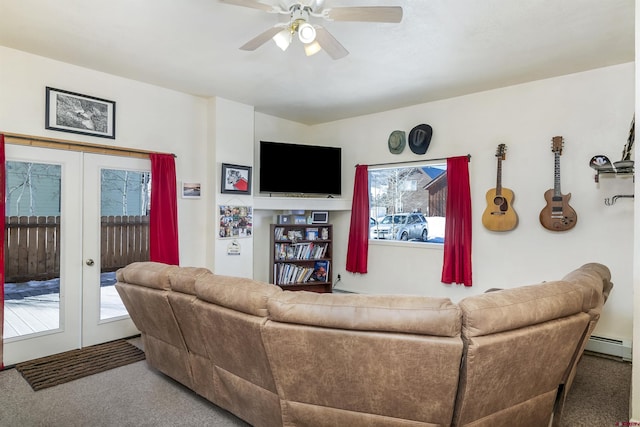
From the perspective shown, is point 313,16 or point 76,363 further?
point 76,363

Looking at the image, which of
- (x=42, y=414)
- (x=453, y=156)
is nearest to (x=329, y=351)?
(x=42, y=414)

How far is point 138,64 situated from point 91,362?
9.33ft

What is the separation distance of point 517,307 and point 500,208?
259cm

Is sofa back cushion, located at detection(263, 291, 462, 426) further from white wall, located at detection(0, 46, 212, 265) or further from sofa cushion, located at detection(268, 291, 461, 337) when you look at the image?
white wall, located at detection(0, 46, 212, 265)

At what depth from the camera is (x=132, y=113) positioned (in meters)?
3.86

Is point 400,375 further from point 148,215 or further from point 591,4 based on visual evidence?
point 148,215

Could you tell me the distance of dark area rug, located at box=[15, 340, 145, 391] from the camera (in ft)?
9.29

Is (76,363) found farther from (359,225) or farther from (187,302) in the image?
(359,225)

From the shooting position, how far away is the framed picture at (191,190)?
4.31m

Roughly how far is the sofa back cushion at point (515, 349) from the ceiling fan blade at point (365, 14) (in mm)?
1670

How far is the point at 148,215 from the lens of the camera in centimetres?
398

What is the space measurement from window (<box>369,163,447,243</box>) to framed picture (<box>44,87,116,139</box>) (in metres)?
3.39

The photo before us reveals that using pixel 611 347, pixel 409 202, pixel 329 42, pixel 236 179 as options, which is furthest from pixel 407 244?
pixel 329 42

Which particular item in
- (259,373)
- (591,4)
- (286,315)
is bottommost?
(259,373)
